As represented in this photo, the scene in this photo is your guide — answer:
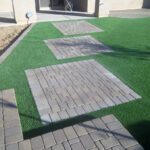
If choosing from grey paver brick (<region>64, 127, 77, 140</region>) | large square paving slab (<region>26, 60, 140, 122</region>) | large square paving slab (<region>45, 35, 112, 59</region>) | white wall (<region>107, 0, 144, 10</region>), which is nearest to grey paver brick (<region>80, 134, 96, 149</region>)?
Answer: grey paver brick (<region>64, 127, 77, 140</region>)

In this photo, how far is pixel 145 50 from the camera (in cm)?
808

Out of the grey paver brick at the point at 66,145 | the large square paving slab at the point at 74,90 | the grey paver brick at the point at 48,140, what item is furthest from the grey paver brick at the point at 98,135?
the large square paving slab at the point at 74,90

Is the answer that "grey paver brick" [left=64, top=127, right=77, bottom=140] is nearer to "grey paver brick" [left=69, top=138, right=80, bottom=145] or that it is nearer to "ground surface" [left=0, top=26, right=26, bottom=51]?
"grey paver brick" [left=69, top=138, right=80, bottom=145]

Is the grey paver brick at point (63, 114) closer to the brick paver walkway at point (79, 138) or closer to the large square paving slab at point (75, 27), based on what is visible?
the brick paver walkway at point (79, 138)

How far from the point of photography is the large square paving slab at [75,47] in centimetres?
785

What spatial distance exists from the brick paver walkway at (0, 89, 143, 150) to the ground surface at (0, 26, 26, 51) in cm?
563

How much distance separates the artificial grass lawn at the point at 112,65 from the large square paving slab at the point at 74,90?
20 centimetres

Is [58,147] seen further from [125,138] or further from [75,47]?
[75,47]

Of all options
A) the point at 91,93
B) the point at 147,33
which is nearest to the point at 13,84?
the point at 91,93

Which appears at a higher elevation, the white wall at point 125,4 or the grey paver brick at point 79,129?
the white wall at point 125,4

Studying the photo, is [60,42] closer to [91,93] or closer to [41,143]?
[91,93]

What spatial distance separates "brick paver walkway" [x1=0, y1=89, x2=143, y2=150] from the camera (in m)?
3.60

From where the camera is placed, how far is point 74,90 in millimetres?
5523

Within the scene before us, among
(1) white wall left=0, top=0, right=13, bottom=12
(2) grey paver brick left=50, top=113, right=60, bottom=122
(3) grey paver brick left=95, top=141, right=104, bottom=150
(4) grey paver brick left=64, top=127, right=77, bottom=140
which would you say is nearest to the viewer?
(3) grey paver brick left=95, top=141, right=104, bottom=150
